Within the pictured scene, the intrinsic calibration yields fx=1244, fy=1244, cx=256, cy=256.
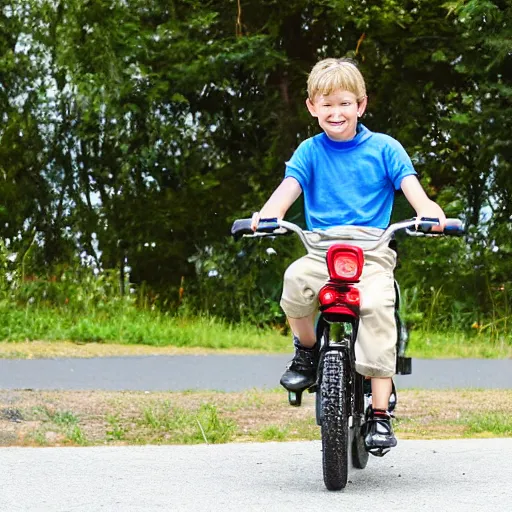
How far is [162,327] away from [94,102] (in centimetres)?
307

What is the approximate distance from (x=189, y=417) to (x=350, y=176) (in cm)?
269

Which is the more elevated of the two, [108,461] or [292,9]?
[292,9]

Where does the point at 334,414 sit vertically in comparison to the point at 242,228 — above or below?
below

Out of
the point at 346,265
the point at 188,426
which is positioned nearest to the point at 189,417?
the point at 188,426

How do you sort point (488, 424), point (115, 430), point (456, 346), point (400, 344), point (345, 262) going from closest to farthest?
point (345, 262) → point (400, 344) → point (115, 430) → point (488, 424) → point (456, 346)

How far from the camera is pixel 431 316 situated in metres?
14.5

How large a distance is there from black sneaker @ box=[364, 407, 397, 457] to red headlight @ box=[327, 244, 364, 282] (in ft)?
2.13

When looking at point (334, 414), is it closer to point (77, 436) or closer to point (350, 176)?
point (350, 176)

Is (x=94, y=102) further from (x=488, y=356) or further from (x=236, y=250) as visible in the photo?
(x=488, y=356)

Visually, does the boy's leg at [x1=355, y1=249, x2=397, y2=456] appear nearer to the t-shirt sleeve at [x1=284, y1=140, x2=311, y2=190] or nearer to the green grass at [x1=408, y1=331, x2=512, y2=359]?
the t-shirt sleeve at [x1=284, y1=140, x2=311, y2=190]

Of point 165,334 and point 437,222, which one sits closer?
point 437,222

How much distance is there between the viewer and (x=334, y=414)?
15.9ft

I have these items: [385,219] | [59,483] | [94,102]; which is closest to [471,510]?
[385,219]

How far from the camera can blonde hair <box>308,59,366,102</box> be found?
517 cm
